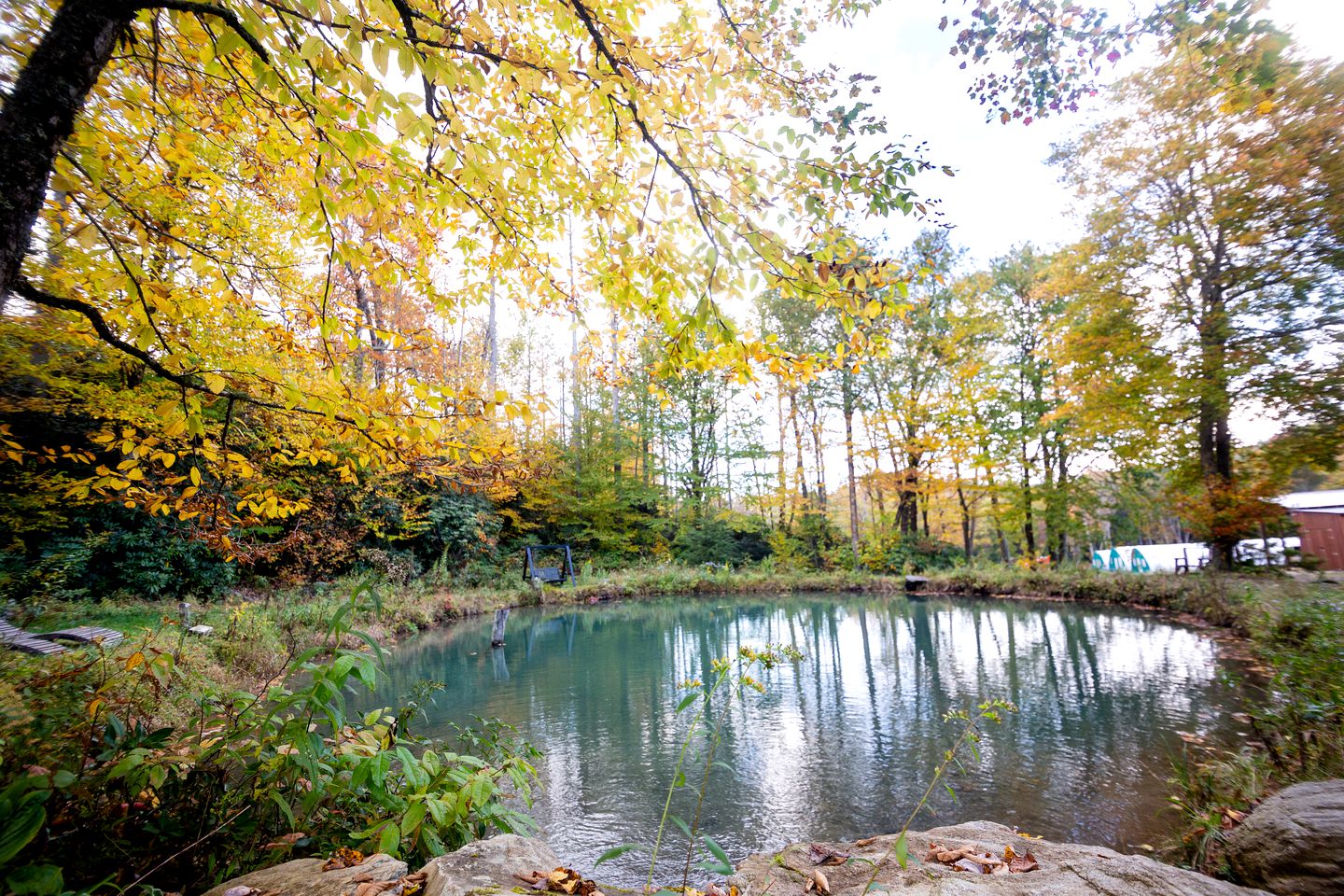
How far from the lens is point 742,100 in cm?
311

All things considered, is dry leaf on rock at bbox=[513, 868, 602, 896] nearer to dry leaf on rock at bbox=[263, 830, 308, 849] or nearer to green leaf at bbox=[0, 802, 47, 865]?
dry leaf on rock at bbox=[263, 830, 308, 849]

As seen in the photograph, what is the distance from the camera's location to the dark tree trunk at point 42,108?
5.32 ft

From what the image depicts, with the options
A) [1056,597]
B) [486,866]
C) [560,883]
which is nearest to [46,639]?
[486,866]

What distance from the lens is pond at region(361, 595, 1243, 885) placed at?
12.4 ft

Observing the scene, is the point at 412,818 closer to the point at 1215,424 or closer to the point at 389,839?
the point at 389,839

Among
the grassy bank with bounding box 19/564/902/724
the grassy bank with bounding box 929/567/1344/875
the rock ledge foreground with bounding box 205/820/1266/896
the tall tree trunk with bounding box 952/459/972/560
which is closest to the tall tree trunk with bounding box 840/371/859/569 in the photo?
the grassy bank with bounding box 19/564/902/724

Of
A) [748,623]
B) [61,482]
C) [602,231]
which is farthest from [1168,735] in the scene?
[61,482]

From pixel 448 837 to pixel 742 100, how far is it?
382 cm

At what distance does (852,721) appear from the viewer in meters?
5.66

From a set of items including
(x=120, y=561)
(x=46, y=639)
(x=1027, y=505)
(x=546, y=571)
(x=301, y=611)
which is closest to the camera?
(x=46, y=639)

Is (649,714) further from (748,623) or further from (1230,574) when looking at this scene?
(1230,574)

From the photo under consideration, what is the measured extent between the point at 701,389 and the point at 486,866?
75.7 ft

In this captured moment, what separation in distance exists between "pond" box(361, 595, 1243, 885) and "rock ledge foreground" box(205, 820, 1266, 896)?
1081 mm

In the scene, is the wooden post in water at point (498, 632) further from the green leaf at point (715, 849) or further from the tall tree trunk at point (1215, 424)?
the tall tree trunk at point (1215, 424)
